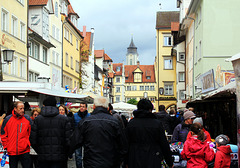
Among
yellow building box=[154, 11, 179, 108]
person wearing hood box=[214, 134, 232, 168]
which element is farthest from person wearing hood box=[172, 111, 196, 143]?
yellow building box=[154, 11, 179, 108]

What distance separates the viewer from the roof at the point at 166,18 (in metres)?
56.7

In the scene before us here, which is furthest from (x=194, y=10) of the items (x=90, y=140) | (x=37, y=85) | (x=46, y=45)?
(x=90, y=140)

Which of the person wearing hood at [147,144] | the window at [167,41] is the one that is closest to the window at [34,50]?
the person wearing hood at [147,144]

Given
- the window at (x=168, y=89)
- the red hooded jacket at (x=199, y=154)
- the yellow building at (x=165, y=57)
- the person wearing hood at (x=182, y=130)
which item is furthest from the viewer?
the window at (x=168, y=89)

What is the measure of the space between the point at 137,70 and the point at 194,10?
74.0 m

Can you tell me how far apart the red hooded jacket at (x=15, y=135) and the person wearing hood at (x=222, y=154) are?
12.2ft

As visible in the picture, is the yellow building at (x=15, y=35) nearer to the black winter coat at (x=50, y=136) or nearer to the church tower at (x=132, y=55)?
the black winter coat at (x=50, y=136)

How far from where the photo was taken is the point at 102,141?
5.41 meters

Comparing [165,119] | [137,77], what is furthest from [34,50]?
[137,77]

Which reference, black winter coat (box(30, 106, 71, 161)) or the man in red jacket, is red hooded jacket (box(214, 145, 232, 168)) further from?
the man in red jacket

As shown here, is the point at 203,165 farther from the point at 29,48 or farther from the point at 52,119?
the point at 29,48

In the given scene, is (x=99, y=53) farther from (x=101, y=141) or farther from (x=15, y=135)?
(x=101, y=141)

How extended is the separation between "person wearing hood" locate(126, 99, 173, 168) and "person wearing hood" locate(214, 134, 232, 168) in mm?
1303

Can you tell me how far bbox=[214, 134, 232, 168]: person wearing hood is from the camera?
6.64m
